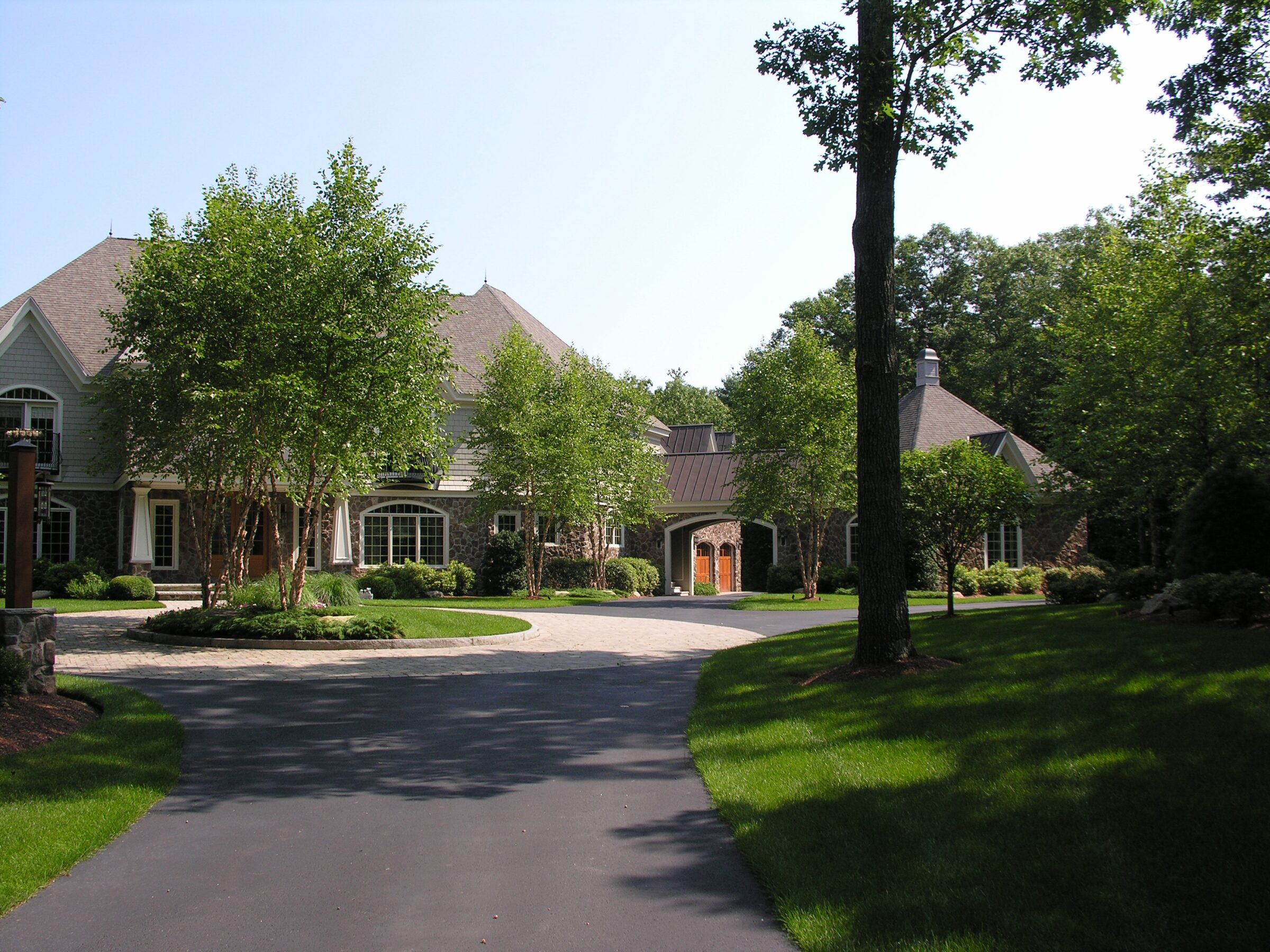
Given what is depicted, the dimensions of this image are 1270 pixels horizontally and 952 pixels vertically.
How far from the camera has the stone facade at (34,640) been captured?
918 centimetres

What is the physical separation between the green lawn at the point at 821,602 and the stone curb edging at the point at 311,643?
421 inches

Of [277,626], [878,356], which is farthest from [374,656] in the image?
[878,356]

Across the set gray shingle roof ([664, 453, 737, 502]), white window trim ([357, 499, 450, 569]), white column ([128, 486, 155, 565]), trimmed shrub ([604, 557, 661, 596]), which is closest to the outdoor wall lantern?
white column ([128, 486, 155, 565])

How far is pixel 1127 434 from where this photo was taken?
21203 mm

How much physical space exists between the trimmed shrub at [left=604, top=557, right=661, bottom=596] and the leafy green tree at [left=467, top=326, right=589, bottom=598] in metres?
4.56

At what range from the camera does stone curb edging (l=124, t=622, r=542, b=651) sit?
15234 millimetres

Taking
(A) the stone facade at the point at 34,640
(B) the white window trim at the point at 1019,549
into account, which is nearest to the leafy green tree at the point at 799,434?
(B) the white window trim at the point at 1019,549

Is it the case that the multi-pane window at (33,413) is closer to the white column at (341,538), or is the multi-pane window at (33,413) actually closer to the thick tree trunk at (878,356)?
the white column at (341,538)

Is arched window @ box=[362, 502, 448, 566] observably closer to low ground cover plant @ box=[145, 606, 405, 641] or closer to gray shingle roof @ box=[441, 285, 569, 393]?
gray shingle roof @ box=[441, 285, 569, 393]

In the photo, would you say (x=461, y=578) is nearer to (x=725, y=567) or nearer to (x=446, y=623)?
(x=446, y=623)

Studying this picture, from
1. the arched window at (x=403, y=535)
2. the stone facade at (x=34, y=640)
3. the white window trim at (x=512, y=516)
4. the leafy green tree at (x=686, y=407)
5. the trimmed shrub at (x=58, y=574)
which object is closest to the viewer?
the stone facade at (x=34, y=640)

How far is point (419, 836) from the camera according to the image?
18.4 feet

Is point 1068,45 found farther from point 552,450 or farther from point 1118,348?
point 552,450

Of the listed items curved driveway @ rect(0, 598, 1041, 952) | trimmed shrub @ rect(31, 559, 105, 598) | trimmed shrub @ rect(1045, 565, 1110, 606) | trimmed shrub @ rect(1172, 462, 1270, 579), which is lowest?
curved driveway @ rect(0, 598, 1041, 952)
